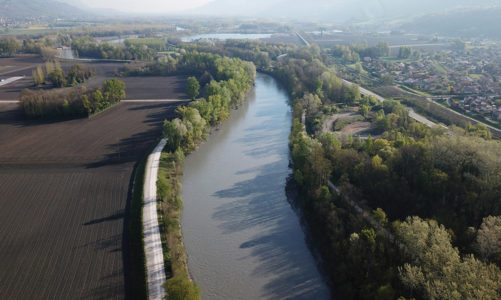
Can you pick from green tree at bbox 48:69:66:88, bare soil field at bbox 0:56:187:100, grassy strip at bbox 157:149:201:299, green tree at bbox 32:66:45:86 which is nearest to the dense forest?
bare soil field at bbox 0:56:187:100

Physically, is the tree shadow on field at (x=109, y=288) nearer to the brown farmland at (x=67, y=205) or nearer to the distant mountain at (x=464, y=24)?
the brown farmland at (x=67, y=205)

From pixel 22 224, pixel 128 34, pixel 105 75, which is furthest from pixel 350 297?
pixel 128 34

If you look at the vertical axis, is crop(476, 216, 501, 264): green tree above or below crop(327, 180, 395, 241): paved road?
above

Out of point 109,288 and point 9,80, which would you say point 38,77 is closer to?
Result: point 9,80

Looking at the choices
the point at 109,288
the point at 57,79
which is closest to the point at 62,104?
the point at 57,79

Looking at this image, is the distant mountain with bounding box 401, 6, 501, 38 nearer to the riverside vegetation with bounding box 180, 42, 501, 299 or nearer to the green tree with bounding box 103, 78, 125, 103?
the riverside vegetation with bounding box 180, 42, 501, 299
